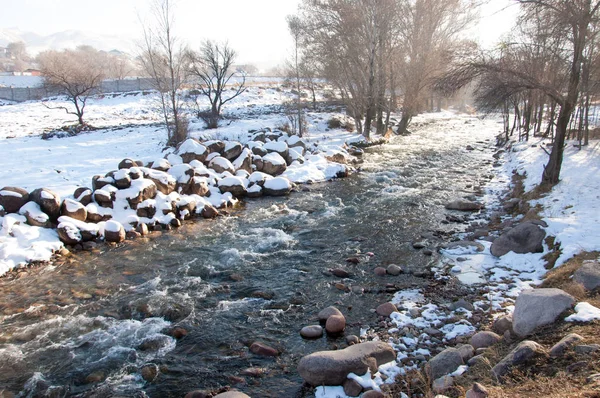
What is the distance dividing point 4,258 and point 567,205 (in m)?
12.5

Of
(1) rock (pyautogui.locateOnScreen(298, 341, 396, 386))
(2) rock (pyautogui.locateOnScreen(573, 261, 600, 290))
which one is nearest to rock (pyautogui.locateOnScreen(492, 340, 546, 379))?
(1) rock (pyautogui.locateOnScreen(298, 341, 396, 386))

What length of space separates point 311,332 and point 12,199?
848 centimetres

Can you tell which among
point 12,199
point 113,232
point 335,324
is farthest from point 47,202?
point 335,324

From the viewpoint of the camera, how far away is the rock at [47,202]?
9.61m

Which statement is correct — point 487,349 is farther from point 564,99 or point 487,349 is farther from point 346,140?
point 346,140

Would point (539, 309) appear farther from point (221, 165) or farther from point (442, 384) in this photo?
point (221, 165)

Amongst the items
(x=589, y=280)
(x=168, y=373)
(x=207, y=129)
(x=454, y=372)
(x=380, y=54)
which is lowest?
(x=168, y=373)

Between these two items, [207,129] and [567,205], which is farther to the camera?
[207,129]

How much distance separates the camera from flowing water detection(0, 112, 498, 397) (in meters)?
5.00

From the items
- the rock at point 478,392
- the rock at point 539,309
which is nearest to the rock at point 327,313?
the rock at point 539,309

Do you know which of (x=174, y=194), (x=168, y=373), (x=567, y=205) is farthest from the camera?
(x=174, y=194)

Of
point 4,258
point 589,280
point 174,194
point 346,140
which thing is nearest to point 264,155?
point 174,194

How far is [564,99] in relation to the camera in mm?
9711

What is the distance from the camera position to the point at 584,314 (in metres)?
4.32
